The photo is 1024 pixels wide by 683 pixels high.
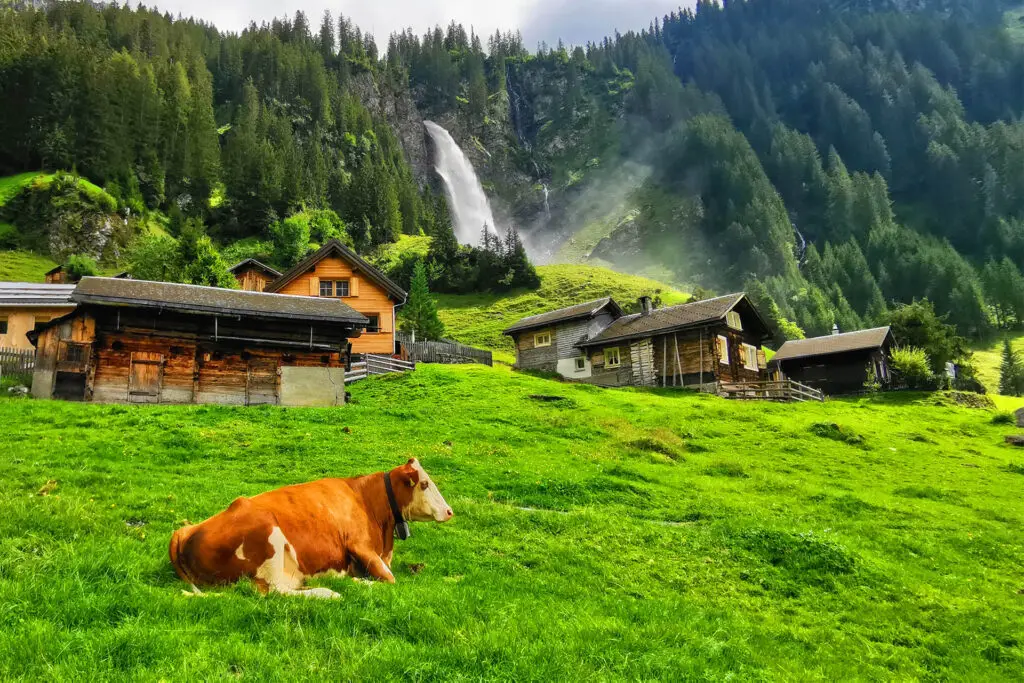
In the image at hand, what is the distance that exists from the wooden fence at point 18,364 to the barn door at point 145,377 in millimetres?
4367

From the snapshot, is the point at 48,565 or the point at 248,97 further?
the point at 248,97

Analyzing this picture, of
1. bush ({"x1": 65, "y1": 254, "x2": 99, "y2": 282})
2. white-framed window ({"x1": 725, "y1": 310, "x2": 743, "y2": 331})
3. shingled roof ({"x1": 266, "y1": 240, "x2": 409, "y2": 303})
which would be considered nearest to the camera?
shingled roof ({"x1": 266, "y1": 240, "x2": 409, "y2": 303})

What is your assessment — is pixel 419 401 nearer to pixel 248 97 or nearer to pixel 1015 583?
pixel 1015 583

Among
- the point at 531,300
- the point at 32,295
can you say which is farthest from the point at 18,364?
the point at 531,300

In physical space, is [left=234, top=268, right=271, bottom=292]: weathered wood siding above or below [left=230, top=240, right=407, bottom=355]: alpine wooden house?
above

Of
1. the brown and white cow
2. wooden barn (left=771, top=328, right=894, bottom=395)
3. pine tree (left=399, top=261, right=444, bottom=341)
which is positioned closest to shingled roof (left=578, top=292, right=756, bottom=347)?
wooden barn (left=771, top=328, right=894, bottom=395)

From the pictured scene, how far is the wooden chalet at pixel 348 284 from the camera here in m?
49.9

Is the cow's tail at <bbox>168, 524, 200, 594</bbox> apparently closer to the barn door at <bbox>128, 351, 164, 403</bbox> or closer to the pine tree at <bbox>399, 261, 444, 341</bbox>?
the barn door at <bbox>128, 351, 164, 403</bbox>

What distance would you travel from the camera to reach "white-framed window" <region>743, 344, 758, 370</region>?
52781 mm

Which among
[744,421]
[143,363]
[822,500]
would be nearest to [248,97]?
[143,363]

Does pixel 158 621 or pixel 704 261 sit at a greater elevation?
pixel 704 261

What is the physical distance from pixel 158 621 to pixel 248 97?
17280 centimetres

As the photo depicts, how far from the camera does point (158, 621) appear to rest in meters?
5.77

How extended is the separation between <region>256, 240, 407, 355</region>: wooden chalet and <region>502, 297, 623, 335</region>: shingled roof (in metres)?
14.1
